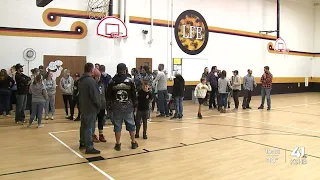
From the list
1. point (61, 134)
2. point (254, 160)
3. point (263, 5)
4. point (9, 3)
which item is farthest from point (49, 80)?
point (263, 5)

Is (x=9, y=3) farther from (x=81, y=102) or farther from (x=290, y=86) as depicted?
(x=290, y=86)

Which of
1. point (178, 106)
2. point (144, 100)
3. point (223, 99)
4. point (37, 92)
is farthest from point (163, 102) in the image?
point (37, 92)

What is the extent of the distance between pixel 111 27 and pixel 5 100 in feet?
15.2

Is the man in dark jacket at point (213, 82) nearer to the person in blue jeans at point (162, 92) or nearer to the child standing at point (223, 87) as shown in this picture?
the child standing at point (223, 87)

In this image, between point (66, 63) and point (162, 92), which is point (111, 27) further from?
point (162, 92)

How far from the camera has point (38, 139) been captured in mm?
6109

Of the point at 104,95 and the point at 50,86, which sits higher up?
the point at 50,86

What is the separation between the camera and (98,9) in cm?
1146

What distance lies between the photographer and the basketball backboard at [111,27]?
11.0m

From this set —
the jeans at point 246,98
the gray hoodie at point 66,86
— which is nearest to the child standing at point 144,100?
the gray hoodie at point 66,86

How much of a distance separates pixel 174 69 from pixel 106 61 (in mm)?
3449

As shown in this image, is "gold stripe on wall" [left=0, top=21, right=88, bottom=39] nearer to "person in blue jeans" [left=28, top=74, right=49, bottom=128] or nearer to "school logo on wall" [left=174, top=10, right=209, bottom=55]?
"person in blue jeans" [left=28, top=74, right=49, bottom=128]

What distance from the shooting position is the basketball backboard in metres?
11.0

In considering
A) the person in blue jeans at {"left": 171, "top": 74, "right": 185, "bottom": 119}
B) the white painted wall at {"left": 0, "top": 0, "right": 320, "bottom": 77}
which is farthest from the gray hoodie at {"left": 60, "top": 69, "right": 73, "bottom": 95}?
the person in blue jeans at {"left": 171, "top": 74, "right": 185, "bottom": 119}
